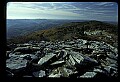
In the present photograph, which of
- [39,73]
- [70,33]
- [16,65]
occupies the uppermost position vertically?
[70,33]

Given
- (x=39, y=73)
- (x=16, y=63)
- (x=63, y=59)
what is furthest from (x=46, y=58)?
(x=16, y=63)

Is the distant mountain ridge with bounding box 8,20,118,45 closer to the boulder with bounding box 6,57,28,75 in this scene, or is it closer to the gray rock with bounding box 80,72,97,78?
the boulder with bounding box 6,57,28,75

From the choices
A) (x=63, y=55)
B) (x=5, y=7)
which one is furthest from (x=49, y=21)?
(x=5, y=7)

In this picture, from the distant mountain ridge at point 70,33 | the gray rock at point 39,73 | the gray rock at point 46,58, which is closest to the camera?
the gray rock at point 39,73

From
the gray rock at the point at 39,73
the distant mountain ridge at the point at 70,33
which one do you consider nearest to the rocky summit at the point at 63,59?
the gray rock at the point at 39,73

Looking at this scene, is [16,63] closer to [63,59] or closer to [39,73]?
[39,73]

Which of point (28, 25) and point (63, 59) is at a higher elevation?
point (28, 25)

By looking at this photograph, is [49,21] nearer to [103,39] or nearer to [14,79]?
[14,79]

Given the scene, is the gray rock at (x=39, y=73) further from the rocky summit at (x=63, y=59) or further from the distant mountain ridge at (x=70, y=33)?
the distant mountain ridge at (x=70, y=33)
